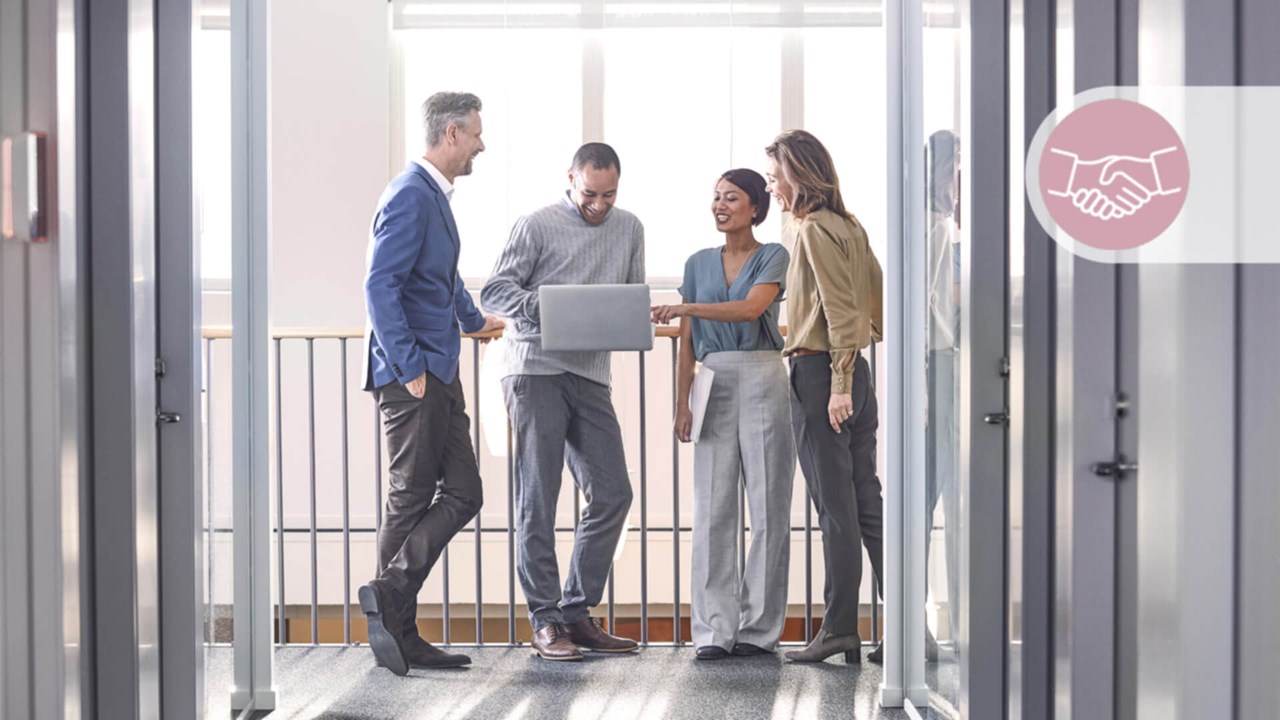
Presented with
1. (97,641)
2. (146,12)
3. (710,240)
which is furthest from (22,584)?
(710,240)

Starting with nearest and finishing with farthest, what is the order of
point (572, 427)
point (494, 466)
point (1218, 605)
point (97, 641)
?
point (1218, 605), point (97, 641), point (572, 427), point (494, 466)

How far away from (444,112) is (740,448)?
1.12 m

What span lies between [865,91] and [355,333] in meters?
2.58

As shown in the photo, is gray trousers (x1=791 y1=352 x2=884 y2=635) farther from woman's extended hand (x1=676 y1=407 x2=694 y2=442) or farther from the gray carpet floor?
woman's extended hand (x1=676 y1=407 x2=694 y2=442)

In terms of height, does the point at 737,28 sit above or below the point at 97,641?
above

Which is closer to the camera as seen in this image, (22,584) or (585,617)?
(22,584)

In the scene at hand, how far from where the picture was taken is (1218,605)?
4.67ft

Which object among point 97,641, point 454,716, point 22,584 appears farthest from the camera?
point 454,716

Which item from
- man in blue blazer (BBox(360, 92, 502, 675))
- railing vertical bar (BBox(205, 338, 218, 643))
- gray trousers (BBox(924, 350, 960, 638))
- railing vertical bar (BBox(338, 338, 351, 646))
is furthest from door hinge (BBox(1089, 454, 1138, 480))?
railing vertical bar (BBox(338, 338, 351, 646))

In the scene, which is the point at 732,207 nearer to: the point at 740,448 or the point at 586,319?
the point at 586,319

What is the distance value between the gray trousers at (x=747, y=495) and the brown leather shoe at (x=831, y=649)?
10 cm

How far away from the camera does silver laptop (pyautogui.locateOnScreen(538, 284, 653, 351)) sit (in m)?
3.14

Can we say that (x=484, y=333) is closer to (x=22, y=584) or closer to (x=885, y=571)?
(x=885, y=571)

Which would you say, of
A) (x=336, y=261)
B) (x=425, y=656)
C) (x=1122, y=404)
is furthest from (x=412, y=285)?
(x=336, y=261)
